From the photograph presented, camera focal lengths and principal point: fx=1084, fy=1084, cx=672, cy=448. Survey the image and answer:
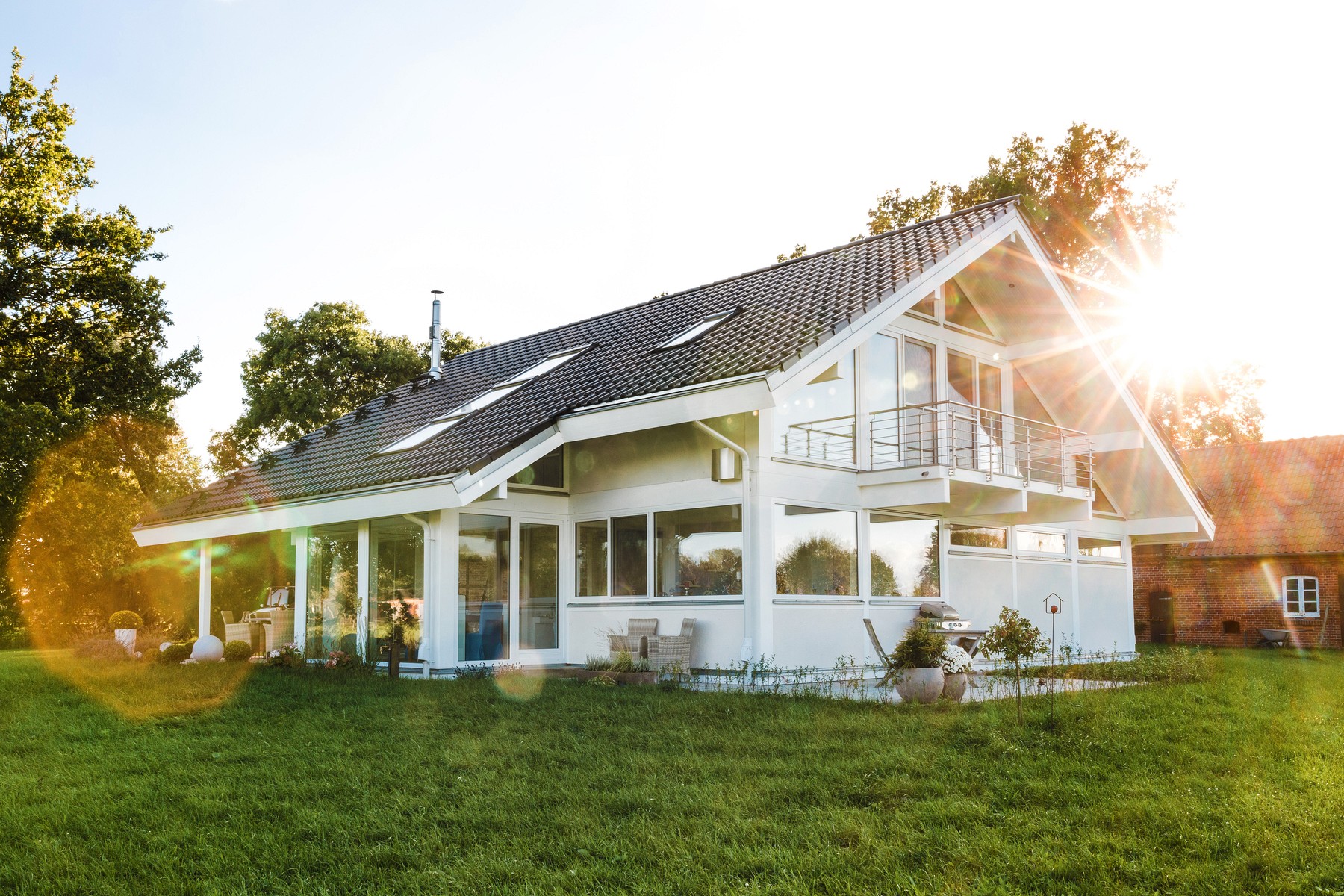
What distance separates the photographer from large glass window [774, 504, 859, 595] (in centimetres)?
1271

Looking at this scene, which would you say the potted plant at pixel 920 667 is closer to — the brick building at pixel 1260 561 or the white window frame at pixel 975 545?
the white window frame at pixel 975 545

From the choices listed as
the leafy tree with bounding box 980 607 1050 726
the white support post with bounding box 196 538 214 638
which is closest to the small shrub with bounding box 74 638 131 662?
the white support post with bounding box 196 538 214 638

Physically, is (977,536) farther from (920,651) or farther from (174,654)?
(174,654)

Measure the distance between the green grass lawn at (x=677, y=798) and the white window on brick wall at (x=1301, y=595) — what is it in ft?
56.3

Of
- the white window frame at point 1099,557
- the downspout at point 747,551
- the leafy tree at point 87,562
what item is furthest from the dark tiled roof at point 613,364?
the leafy tree at point 87,562

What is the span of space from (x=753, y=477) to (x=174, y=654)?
9864 mm

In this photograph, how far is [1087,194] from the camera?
28312 millimetres

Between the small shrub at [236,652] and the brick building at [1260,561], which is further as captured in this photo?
the brick building at [1260,561]

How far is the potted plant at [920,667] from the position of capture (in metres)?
10.1

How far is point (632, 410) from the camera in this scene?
1252 cm

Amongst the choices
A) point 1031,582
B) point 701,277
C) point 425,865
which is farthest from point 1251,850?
point 701,277

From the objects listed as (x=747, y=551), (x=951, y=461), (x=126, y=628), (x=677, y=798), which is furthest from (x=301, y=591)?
(x=677, y=798)

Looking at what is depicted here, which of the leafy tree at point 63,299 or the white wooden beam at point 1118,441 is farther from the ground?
the leafy tree at point 63,299

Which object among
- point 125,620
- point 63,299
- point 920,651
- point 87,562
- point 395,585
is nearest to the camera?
point 920,651
